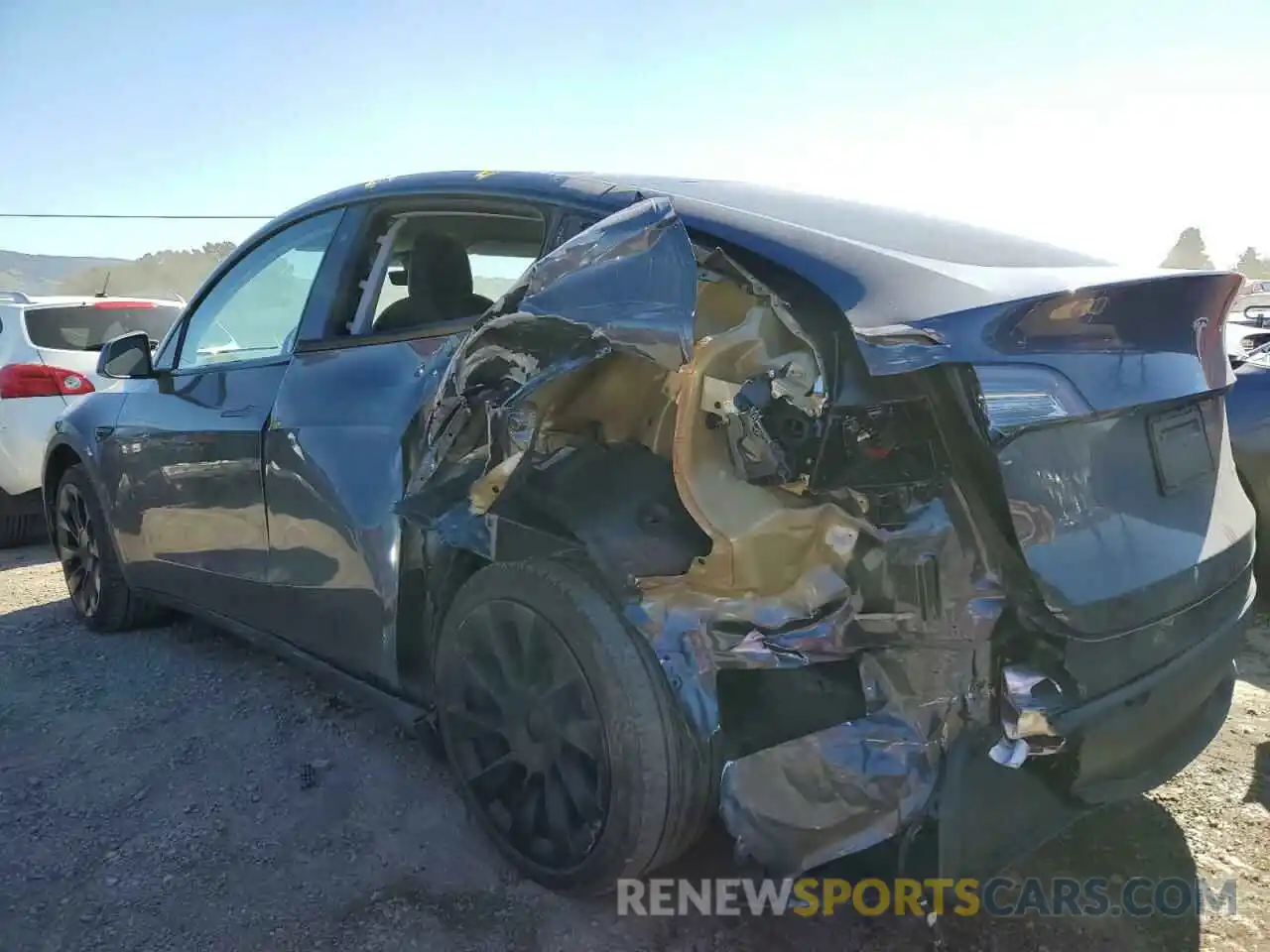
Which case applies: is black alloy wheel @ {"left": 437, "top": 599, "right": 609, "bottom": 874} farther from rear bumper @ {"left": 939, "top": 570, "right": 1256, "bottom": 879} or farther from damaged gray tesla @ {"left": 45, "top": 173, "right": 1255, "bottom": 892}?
rear bumper @ {"left": 939, "top": 570, "right": 1256, "bottom": 879}

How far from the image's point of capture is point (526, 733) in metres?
2.21

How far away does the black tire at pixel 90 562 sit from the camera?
405 cm

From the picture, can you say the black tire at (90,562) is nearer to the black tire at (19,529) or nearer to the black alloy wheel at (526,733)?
the black tire at (19,529)

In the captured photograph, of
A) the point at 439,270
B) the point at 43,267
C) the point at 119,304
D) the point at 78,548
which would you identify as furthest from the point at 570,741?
the point at 43,267

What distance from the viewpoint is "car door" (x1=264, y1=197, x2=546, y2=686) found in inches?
97.7

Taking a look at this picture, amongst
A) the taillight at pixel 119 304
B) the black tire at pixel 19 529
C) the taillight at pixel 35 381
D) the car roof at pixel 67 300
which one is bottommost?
the black tire at pixel 19 529

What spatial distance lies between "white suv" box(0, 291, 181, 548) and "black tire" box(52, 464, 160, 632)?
1.52 metres

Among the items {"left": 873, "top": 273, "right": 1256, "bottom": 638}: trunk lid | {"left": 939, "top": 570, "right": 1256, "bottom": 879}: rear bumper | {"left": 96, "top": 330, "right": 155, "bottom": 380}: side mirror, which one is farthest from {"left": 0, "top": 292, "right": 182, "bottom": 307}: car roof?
{"left": 939, "top": 570, "right": 1256, "bottom": 879}: rear bumper

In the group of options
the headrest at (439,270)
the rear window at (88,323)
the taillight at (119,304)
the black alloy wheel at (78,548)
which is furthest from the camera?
the taillight at (119,304)

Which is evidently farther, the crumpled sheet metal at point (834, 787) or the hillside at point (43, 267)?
the hillside at point (43, 267)

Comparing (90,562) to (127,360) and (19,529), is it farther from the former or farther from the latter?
(19,529)

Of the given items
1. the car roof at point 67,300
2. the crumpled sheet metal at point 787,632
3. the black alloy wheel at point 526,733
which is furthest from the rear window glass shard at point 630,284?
the car roof at point 67,300

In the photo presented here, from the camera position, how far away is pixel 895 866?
67.9 inches

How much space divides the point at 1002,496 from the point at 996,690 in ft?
1.14
